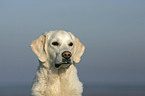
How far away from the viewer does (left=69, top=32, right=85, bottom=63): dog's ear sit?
11.6m

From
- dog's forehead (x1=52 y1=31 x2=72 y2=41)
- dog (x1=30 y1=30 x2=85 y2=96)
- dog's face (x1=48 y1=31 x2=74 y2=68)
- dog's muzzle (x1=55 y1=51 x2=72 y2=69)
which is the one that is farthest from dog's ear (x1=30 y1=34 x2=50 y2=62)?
dog's muzzle (x1=55 y1=51 x2=72 y2=69)

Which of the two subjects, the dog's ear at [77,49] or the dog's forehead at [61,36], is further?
the dog's ear at [77,49]

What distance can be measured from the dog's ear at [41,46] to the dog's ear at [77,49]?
0.92 metres

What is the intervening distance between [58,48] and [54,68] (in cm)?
70

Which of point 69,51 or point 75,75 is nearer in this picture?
point 69,51

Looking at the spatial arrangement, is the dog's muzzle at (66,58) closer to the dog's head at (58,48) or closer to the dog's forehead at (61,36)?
the dog's head at (58,48)

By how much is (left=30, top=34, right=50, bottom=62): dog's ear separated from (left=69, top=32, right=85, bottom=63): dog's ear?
918 millimetres

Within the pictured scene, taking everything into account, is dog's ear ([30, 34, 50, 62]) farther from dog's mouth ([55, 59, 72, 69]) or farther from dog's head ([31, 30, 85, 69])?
dog's mouth ([55, 59, 72, 69])

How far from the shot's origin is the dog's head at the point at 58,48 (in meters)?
10.8

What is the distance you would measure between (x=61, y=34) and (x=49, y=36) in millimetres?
478

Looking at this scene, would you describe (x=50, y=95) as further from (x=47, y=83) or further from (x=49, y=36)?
(x=49, y=36)

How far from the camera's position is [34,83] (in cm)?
1161

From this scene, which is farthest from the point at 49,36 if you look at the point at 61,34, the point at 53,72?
the point at 53,72

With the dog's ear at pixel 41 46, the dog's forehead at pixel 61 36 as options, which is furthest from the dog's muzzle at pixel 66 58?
the dog's ear at pixel 41 46
